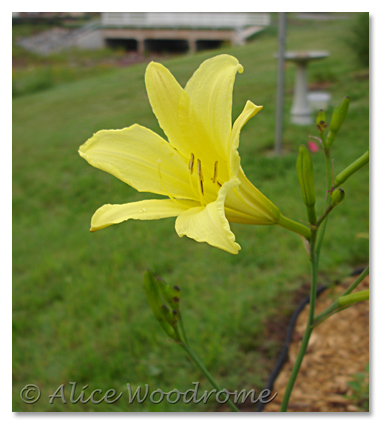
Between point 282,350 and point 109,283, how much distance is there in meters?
0.68

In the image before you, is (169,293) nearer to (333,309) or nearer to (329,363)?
(333,309)

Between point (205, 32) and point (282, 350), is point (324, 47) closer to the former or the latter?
point (205, 32)

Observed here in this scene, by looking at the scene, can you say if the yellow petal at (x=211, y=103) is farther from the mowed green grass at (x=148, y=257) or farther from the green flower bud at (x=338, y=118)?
the mowed green grass at (x=148, y=257)

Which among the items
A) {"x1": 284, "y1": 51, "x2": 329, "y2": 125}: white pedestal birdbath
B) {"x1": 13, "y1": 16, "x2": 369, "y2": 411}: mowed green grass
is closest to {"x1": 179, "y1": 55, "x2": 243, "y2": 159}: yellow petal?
{"x1": 13, "y1": 16, "x2": 369, "y2": 411}: mowed green grass

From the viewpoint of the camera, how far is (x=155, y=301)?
0.60 m

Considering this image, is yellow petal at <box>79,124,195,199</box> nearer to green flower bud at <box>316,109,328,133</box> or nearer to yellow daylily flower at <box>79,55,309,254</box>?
yellow daylily flower at <box>79,55,309,254</box>

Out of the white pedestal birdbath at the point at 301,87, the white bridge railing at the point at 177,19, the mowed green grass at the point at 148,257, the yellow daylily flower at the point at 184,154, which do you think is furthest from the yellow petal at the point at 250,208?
the white pedestal birdbath at the point at 301,87

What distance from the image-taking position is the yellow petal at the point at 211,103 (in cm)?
50

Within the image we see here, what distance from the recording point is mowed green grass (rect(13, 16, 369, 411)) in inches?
50.3

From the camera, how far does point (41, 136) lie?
70.8 inches

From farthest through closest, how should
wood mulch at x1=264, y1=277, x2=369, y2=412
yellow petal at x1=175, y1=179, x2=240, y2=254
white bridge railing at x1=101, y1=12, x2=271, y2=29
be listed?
1. white bridge railing at x1=101, y1=12, x2=271, y2=29
2. wood mulch at x1=264, y1=277, x2=369, y2=412
3. yellow petal at x1=175, y1=179, x2=240, y2=254

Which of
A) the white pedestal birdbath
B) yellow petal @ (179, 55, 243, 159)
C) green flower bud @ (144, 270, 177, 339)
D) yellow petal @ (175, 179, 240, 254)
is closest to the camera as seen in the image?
yellow petal @ (175, 179, 240, 254)

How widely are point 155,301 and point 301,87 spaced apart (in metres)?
1.38

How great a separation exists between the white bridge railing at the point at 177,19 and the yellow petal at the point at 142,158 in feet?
2.62
